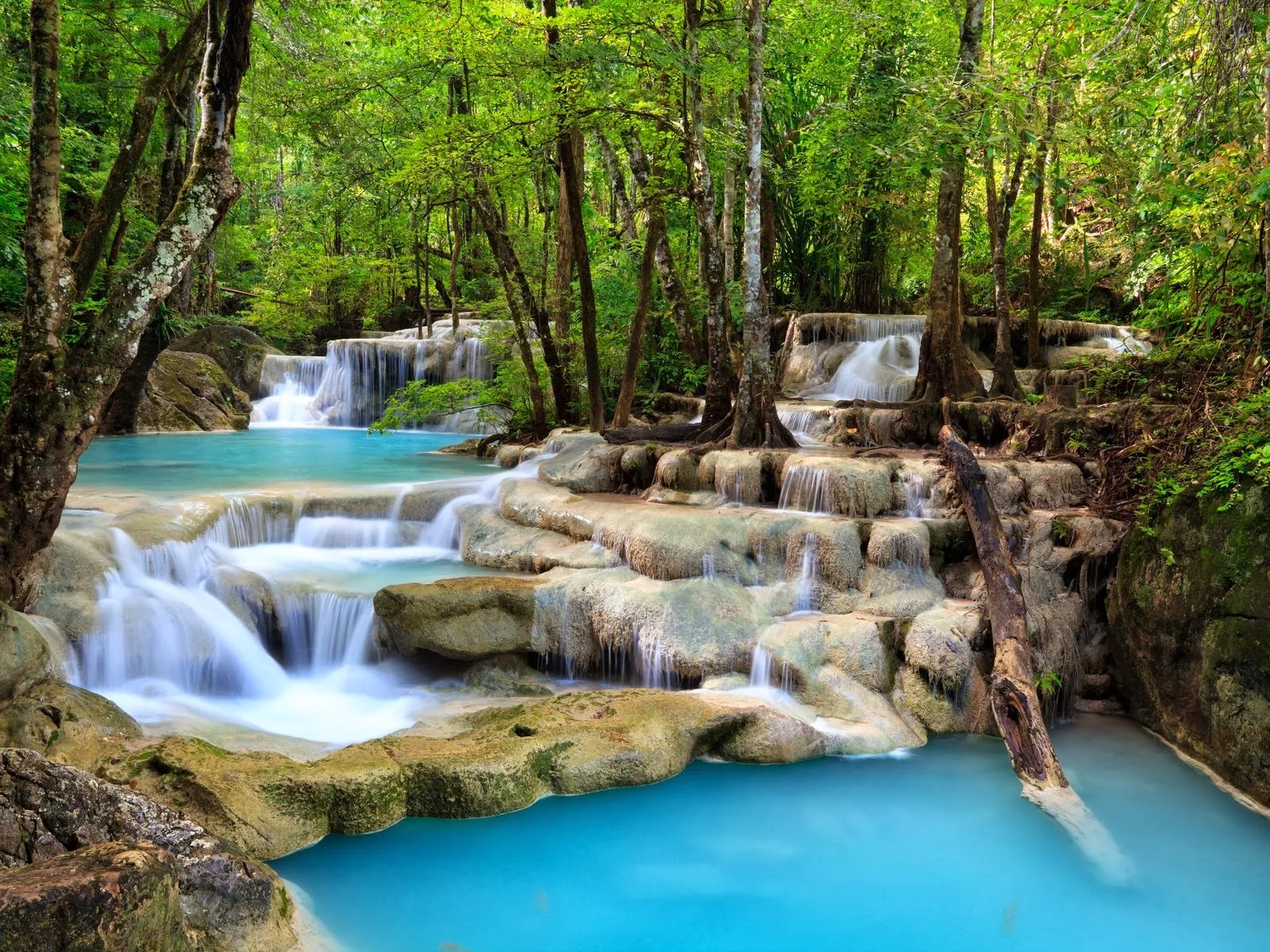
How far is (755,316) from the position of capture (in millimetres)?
9516

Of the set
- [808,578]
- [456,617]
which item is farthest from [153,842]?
[808,578]

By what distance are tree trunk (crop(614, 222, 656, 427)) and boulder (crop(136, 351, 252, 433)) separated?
1050 cm

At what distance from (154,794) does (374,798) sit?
1085 millimetres

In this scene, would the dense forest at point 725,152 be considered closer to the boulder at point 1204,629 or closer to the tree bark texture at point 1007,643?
the boulder at point 1204,629

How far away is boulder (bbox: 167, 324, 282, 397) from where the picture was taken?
70.7 ft

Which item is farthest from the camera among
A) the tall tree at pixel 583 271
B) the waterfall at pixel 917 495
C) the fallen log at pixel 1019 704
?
the tall tree at pixel 583 271

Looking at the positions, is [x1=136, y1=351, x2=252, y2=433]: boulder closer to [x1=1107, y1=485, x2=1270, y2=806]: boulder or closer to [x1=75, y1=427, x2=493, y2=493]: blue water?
[x1=75, y1=427, x2=493, y2=493]: blue water

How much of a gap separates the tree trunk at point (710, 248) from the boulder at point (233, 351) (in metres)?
14.7

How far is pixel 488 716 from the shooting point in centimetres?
596

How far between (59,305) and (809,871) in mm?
5628

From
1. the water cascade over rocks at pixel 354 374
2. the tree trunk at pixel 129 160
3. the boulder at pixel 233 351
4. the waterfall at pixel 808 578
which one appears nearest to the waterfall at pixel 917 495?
the waterfall at pixel 808 578

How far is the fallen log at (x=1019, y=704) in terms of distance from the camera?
5090 mm

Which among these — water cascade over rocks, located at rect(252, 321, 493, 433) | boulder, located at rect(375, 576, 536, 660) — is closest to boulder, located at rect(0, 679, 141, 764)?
boulder, located at rect(375, 576, 536, 660)

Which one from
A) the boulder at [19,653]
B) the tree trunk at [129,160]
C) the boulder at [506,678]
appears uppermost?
the tree trunk at [129,160]
